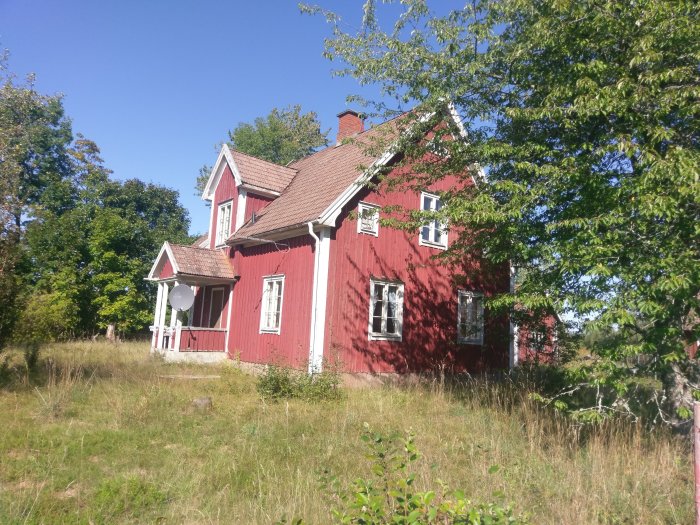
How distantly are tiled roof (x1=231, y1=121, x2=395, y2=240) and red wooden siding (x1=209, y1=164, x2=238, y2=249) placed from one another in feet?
4.21

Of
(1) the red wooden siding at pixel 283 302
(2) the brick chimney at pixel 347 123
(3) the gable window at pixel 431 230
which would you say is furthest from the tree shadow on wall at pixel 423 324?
(2) the brick chimney at pixel 347 123

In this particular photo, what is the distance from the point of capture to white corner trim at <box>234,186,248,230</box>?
54.6ft

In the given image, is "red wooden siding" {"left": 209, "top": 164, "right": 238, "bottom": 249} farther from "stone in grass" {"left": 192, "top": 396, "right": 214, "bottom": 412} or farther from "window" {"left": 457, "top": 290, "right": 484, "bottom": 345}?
"stone in grass" {"left": 192, "top": 396, "right": 214, "bottom": 412}

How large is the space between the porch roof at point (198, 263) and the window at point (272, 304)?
6.28 feet

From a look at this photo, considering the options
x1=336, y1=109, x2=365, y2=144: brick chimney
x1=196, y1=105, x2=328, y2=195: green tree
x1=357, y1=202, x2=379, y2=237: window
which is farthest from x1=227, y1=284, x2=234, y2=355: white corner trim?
x1=196, y1=105, x2=328, y2=195: green tree

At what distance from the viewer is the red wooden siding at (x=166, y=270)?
1684 cm

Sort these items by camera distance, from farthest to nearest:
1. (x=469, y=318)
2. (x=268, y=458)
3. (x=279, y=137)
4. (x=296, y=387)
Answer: (x=279, y=137) < (x=469, y=318) < (x=296, y=387) < (x=268, y=458)

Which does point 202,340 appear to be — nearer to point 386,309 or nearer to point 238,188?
→ point 238,188

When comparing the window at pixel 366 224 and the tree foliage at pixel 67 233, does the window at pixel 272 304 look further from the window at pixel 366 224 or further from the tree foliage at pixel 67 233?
the tree foliage at pixel 67 233

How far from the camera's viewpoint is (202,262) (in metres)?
16.4

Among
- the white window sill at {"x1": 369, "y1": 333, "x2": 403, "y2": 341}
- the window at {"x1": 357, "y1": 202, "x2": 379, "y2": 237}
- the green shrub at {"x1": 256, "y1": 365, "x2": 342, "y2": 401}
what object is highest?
the window at {"x1": 357, "y1": 202, "x2": 379, "y2": 237}

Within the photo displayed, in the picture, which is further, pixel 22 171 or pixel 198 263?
pixel 22 171

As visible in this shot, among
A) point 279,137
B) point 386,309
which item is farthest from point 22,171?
point 386,309

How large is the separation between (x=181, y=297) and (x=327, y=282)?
17.8 ft
